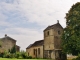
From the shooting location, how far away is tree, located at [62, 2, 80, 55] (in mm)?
41950

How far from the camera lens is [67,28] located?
4550cm

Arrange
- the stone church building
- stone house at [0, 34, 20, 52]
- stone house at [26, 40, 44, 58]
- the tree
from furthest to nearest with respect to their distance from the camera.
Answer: stone house at [0, 34, 20, 52] < stone house at [26, 40, 44, 58] < the stone church building < the tree

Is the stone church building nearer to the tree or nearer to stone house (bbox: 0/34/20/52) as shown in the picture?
the tree

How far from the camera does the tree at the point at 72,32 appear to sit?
42.0m

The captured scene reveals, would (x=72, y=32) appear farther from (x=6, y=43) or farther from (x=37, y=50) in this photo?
(x=6, y=43)

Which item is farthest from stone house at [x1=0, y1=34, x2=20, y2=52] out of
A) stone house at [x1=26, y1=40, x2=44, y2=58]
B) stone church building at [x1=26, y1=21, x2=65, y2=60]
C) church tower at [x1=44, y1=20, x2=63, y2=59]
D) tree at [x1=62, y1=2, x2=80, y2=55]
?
tree at [x1=62, y1=2, x2=80, y2=55]

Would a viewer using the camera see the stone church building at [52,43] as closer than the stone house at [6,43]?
Yes

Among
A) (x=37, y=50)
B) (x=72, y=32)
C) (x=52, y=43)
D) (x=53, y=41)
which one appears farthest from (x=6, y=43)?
(x=72, y=32)

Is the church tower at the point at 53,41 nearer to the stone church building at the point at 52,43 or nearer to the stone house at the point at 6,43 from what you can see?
the stone church building at the point at 52,43

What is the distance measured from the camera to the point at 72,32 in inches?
1704

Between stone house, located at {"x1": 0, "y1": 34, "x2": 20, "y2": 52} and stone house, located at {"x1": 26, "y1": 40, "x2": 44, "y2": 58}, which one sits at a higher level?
stone house, located at {"x1": 0, "y1": 34, "x2": 20, "y2": 52}

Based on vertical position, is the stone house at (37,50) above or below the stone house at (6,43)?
below

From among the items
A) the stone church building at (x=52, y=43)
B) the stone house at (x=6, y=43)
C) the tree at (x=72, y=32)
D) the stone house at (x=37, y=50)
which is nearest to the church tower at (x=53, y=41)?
the stone church building at (x=52, y=43)

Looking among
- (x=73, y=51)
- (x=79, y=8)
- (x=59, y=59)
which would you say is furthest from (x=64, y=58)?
(x=79, y=8)
